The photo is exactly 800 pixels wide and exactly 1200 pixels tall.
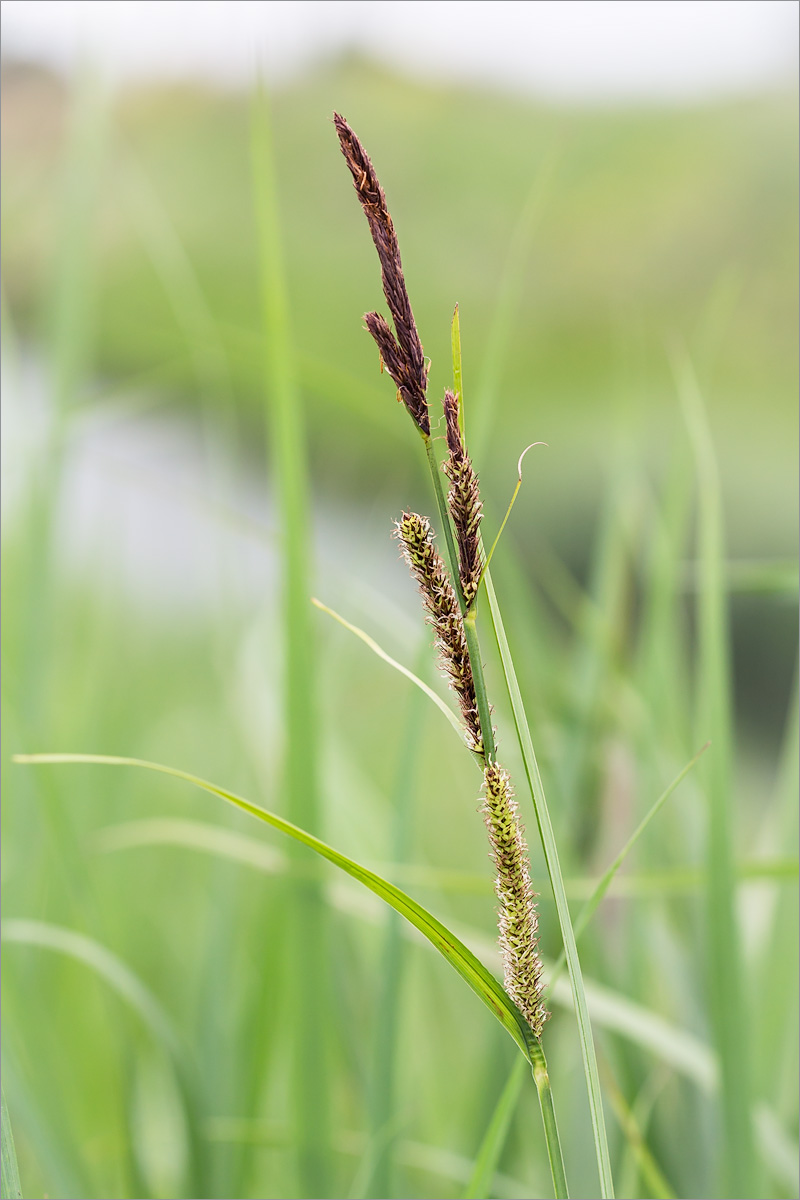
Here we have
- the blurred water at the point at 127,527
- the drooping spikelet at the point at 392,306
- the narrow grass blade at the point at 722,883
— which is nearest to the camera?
the drooping spikelet at the point at 392,306

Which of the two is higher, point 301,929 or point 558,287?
point 558,287

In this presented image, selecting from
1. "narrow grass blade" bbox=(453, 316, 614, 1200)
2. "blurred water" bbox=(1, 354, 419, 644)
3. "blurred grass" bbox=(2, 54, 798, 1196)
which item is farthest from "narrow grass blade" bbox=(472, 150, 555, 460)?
"narrow grass blade" bbox=(453, 316, 614, 1200)

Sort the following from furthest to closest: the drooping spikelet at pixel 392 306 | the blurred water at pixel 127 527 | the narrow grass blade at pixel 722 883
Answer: the blurred water at pixel 127 527 < the narrow grass blade at pixel 722 883 < the drooping spikelet at pixel 392 306

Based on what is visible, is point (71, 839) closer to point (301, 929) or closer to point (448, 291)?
point (301, 929)

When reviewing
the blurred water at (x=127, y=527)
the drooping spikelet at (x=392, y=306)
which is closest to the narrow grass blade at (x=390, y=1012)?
the blurred water at (x=127, y=527)

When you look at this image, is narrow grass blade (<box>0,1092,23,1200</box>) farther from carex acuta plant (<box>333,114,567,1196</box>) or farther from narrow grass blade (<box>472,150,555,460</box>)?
narrow grass blade (<box>472,150,555,460</box>)

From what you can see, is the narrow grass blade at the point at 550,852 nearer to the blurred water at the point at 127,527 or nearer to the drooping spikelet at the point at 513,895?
the drooping spikelet at the point at 513,895

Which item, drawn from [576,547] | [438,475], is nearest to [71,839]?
[438,475]
